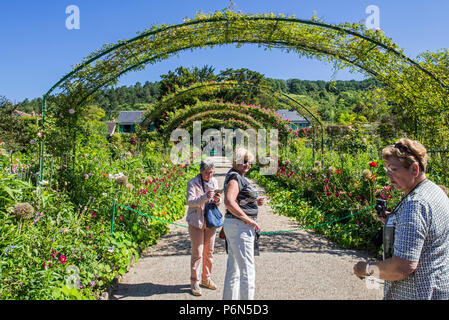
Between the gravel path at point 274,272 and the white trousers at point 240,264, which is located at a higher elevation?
the white trousers at point 240,264

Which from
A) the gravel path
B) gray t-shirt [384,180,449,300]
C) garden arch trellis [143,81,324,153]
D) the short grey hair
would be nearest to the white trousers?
the gravel path

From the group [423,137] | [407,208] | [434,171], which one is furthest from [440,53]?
[407,208]

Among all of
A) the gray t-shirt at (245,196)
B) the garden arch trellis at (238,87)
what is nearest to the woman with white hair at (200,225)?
the gray t-shirt at (245,196)

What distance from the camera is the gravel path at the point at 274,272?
3.17 m

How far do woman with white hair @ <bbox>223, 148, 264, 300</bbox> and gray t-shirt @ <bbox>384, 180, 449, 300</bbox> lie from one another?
1.25 m

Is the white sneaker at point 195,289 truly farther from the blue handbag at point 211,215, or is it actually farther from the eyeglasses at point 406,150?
the eyeglasses at point 406,150

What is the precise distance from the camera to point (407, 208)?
55.5 inches

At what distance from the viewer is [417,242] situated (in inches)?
53.3

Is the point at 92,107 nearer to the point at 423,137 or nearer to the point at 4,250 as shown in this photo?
the point at 4,250

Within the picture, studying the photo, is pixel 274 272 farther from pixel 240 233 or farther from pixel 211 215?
pixel 240 233

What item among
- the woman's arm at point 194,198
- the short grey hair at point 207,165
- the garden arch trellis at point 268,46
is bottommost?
the woman's arm at point 194,198

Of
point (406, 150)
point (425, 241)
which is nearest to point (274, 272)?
point (425, 241)

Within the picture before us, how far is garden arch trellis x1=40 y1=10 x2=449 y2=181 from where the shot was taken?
14.8 ft

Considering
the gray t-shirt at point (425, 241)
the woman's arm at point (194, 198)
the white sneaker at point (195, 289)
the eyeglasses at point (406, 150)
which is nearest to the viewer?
the gray t-shirt at point (425, 241)
